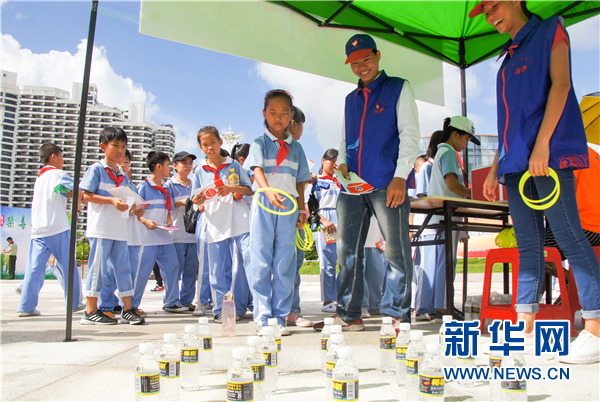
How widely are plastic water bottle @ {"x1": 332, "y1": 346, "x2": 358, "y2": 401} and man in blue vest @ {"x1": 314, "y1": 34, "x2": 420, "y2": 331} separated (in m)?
1.57

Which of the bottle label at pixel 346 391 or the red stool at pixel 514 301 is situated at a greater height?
the red stool at pixel 514 301

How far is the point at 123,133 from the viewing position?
4016 mm

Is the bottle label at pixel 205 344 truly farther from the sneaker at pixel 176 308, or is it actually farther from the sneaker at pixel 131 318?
the sneaker at pixel 176 308

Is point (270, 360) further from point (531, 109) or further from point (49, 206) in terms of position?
point (49, 206)

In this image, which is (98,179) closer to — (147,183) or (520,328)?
(147,183)

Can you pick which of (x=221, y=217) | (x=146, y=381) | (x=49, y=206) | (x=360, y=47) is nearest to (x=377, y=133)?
(x=360, y=47)

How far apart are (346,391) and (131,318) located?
3.00 metres

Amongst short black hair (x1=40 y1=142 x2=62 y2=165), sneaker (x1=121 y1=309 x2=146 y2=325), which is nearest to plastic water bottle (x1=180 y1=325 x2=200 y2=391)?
sneaker (x1=121 y1=309 x2=146 y2=325)

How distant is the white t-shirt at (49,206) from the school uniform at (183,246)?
1.22 meters

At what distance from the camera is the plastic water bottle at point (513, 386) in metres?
1.36

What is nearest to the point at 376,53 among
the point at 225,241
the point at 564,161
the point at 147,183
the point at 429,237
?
the point at 564,161

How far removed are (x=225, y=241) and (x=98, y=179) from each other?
1.38m

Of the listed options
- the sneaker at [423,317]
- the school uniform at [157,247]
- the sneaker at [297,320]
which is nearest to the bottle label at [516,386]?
the sneaker at [297,320]

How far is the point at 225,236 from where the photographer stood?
4023 millimetres
